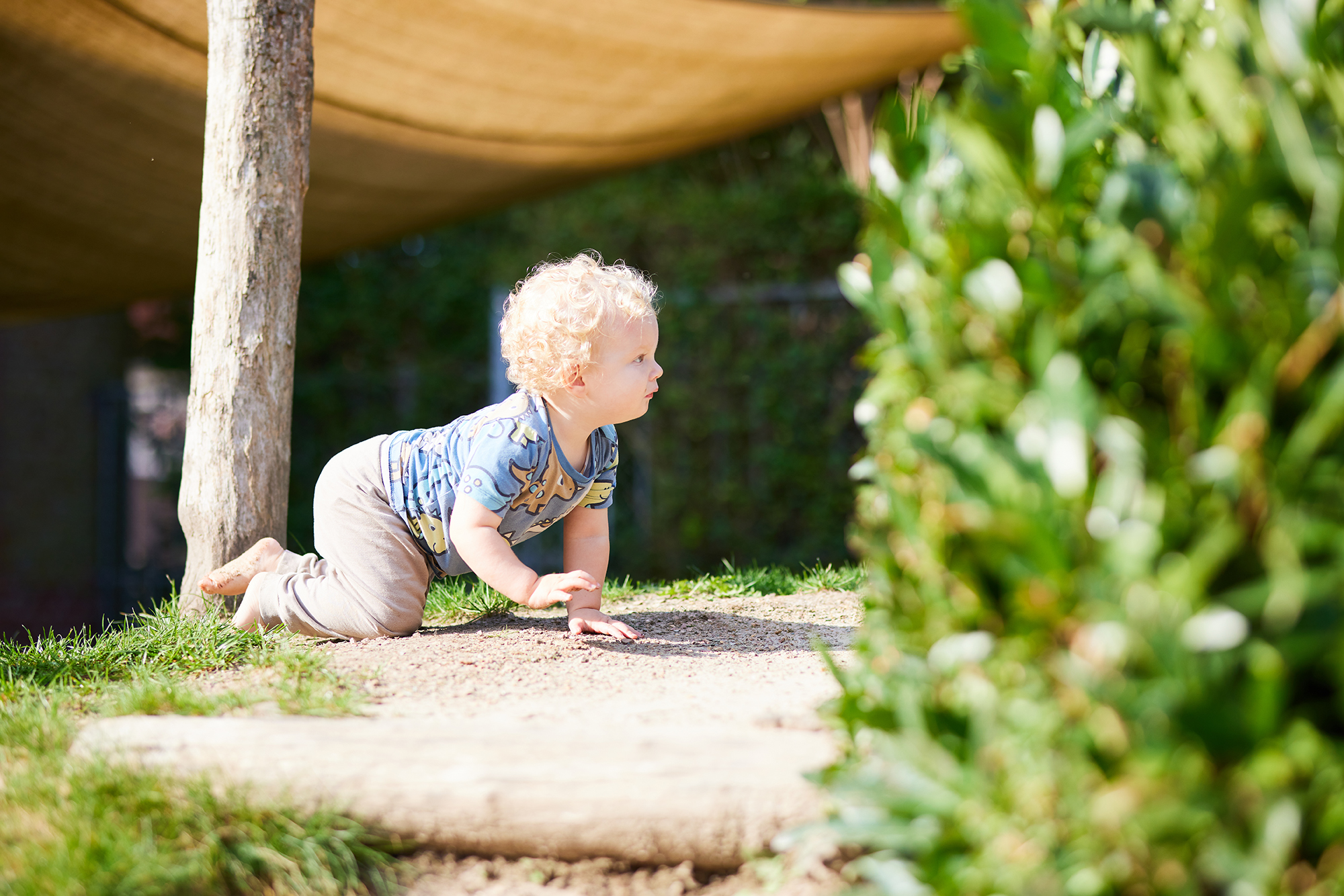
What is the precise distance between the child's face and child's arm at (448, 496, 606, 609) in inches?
16.6

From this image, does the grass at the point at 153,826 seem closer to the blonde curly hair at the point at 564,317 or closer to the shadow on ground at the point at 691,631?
the shadow on ground at the point at 691,631

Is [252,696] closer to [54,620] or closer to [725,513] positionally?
[725,513]

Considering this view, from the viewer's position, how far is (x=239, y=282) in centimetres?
276

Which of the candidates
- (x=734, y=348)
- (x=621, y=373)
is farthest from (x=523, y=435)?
(x=734, y=348)

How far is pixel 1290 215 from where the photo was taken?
1140mm

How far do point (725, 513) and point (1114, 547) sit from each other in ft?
17.3

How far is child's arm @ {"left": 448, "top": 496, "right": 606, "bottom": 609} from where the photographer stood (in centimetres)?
246

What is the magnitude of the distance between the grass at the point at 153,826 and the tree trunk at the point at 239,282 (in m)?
0.82

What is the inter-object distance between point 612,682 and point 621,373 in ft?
2.85

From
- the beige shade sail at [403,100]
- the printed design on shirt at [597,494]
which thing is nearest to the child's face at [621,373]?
the printed design on shirt at [597,494]

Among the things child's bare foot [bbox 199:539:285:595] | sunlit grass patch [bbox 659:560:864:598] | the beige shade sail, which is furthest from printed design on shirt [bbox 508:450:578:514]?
the beige shade sail

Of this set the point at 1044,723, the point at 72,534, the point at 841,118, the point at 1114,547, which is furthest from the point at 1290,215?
the point at 72,534

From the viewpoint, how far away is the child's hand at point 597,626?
2.56m

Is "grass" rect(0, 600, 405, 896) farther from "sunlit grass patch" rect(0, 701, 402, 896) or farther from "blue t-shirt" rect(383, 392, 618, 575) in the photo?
"blue t-shirt" rect(383, 392, 618, 575)
